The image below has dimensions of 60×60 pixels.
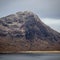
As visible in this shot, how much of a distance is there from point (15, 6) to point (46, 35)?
246cm

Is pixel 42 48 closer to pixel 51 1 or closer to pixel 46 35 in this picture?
pixel 46 35

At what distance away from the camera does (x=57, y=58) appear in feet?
59.4

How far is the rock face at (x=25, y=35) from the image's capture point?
59.6 ft

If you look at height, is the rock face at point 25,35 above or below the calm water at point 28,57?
above

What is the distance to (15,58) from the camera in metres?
18.5

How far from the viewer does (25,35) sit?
18516 millimetres

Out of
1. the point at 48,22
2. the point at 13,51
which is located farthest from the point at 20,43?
the point at 48,22

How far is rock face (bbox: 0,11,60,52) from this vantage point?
59.6ft

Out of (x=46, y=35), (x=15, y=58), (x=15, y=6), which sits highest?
(x=15, y=6)

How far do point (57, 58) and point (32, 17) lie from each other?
2839 millimetres

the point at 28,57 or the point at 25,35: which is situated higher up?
the point at 25,35

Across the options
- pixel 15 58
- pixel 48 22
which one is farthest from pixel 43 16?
pixel 15 58

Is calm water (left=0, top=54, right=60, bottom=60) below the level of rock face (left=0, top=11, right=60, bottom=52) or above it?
below

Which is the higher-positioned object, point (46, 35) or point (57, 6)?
point (57, 6)
